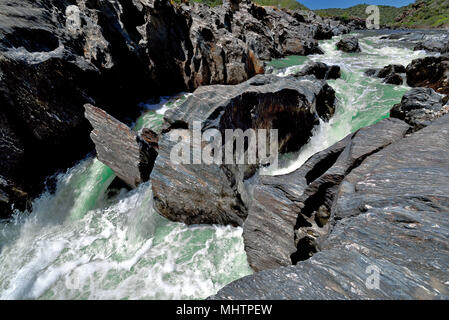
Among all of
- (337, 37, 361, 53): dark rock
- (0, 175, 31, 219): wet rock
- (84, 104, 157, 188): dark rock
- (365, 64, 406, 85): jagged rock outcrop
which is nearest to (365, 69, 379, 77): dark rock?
(365, 64, 406, 85): jagged rock outcrop

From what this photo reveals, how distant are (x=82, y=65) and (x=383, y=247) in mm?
12929

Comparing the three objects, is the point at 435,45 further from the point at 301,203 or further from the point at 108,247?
the point at 108,247

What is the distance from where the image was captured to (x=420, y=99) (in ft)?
25.2

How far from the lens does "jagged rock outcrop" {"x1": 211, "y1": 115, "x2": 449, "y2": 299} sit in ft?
7.48

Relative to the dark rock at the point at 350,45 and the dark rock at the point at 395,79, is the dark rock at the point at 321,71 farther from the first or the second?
the dark rock at the point at 350,45

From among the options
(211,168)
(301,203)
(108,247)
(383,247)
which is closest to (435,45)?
(301,203)

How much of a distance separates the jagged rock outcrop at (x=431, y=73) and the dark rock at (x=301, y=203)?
898cm

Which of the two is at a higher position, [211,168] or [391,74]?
[391,74]

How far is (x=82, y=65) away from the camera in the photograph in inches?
393

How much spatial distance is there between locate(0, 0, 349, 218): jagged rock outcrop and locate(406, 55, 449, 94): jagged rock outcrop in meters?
10.3

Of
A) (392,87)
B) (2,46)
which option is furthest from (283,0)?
(2,46)

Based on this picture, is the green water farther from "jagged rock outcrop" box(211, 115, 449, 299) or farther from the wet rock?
the wet rock

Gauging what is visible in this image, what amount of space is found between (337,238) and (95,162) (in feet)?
33.6

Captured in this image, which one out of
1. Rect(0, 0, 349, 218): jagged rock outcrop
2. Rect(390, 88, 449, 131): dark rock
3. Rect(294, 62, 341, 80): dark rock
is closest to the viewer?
Rect(390, 88, 449, 131): dark rock
